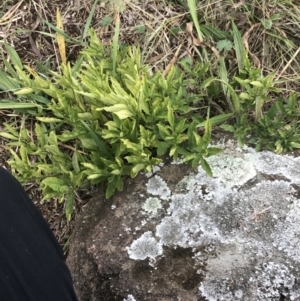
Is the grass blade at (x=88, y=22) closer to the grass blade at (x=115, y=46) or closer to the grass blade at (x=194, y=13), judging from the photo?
the grass blade at (x=115, y=46)

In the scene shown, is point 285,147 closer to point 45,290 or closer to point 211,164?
point 211,164

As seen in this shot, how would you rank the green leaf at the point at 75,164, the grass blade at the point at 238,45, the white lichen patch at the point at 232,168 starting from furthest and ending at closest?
the grass blade at the point at 238,45 < the green leaf at the point at 75,164 < the white lichen patch at the point at 232,168

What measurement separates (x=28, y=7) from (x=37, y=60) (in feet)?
0.93

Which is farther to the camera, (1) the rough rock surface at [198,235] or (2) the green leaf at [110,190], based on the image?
(2) the green leaf at [110,190]

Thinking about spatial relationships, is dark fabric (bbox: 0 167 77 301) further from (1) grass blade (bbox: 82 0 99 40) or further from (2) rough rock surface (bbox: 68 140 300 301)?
(1) grass blade (bbox: 82 0 99 40)

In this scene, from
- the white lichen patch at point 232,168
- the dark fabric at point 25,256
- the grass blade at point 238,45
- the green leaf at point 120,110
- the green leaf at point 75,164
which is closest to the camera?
the dark fabric at point 25,256

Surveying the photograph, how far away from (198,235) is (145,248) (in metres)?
0.20

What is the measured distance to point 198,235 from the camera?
152 centimetres

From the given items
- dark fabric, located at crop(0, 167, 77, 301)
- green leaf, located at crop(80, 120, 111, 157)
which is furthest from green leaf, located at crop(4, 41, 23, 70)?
dark fabric, located at crop(0, 167, 77, 301)

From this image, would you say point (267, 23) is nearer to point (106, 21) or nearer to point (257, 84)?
point (257, 84)

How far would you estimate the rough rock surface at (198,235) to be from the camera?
1.41 meters

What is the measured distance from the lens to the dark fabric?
131 centimetres

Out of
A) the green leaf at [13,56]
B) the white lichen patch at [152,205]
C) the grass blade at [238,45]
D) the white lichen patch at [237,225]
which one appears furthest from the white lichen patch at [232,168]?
the green leaf at [13,56]

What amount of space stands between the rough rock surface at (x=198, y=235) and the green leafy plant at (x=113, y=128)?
94 mm
